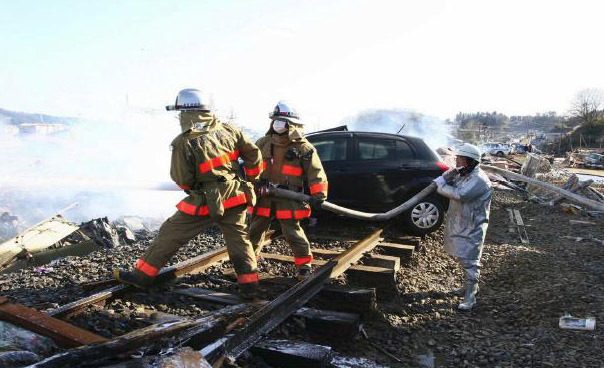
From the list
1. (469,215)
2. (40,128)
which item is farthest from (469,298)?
(40,128)

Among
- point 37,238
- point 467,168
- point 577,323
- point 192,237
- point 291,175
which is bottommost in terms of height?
point 37,238

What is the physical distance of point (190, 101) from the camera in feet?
13.7

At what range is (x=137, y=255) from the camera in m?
6.28

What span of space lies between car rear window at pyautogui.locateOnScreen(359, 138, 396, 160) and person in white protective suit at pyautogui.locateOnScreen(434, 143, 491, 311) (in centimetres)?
293

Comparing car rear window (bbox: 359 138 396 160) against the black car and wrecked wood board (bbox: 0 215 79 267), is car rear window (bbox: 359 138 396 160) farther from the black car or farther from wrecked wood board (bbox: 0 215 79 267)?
wrecked wood board (bbox: 0 215 79 267)

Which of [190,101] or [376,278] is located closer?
[190,101]

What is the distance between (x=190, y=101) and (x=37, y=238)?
6010mm

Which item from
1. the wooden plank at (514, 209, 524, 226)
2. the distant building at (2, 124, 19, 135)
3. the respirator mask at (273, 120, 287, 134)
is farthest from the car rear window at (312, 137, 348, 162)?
the distant building at (2, 124, 19, 135)

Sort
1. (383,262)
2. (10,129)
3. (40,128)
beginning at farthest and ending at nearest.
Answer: (40,128) < (10,129) < (383,262)

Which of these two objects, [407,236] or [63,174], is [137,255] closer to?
[407,236]

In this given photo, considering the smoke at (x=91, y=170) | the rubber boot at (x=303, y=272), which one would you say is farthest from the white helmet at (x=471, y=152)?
the smoke at (x=91, y=170)

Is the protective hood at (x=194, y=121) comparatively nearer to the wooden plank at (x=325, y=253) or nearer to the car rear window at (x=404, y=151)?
the wooden plank at (x=325, y=253)

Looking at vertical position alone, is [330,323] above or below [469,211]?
below

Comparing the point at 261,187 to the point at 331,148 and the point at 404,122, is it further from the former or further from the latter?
the point at 404,122
